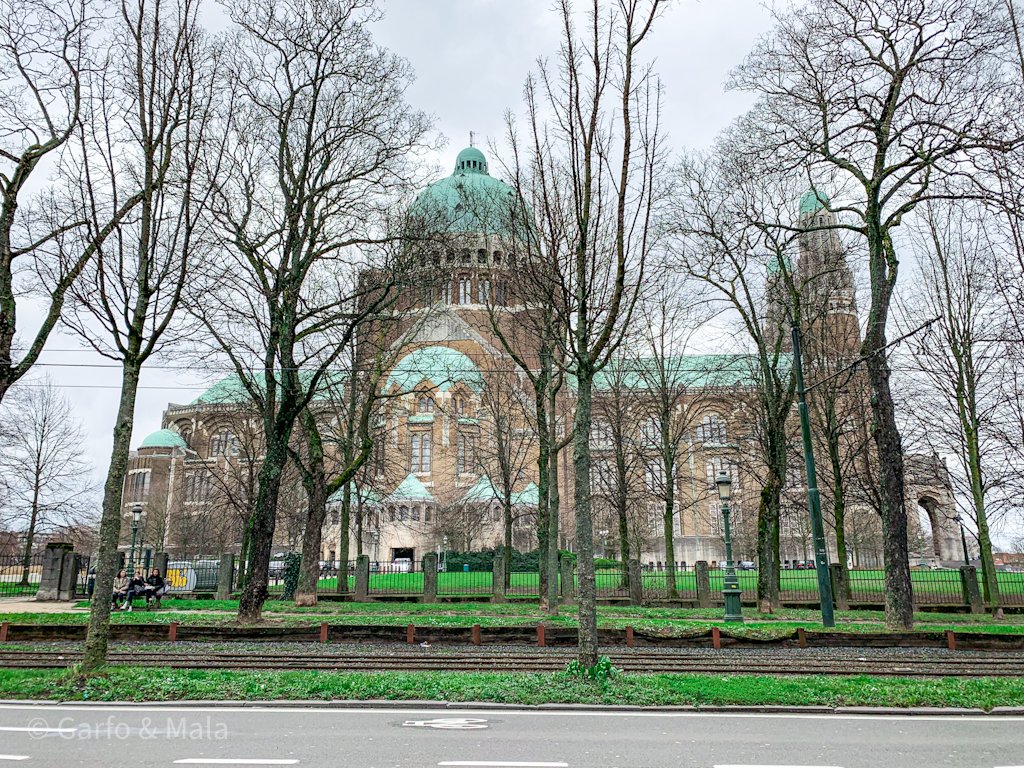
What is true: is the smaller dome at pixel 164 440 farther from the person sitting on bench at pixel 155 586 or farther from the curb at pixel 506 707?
the curb at pixel 506 707

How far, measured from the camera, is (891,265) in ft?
58.9

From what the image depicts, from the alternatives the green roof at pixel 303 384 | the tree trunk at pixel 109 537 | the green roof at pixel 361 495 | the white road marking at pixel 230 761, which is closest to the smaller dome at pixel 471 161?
the green roof at pixel 303 384

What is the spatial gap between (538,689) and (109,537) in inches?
254

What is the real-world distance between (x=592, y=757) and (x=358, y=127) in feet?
55.8

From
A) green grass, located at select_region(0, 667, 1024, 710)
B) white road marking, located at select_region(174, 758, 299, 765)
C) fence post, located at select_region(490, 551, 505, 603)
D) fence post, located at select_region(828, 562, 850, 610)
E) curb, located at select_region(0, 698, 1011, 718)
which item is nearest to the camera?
white road marking, located at select_region(174, 758, 299, 765)

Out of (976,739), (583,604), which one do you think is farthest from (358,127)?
(976,739)

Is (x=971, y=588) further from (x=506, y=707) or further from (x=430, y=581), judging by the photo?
(x=506, y=707)

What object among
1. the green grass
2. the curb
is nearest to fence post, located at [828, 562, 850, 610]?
the green grass

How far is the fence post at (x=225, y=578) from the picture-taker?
28406 millimetres

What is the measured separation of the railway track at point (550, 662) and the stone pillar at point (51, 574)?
51.4 feet

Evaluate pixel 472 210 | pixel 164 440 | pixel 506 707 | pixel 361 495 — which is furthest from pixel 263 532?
pixel 164 440

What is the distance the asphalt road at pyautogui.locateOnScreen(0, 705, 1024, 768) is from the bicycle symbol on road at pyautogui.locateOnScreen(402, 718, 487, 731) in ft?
0.04

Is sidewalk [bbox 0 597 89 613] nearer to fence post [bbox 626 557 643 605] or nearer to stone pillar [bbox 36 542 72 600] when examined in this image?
stone pillar [bbox 36 542 72 600]

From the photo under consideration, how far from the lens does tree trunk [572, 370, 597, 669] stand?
32.0ft
